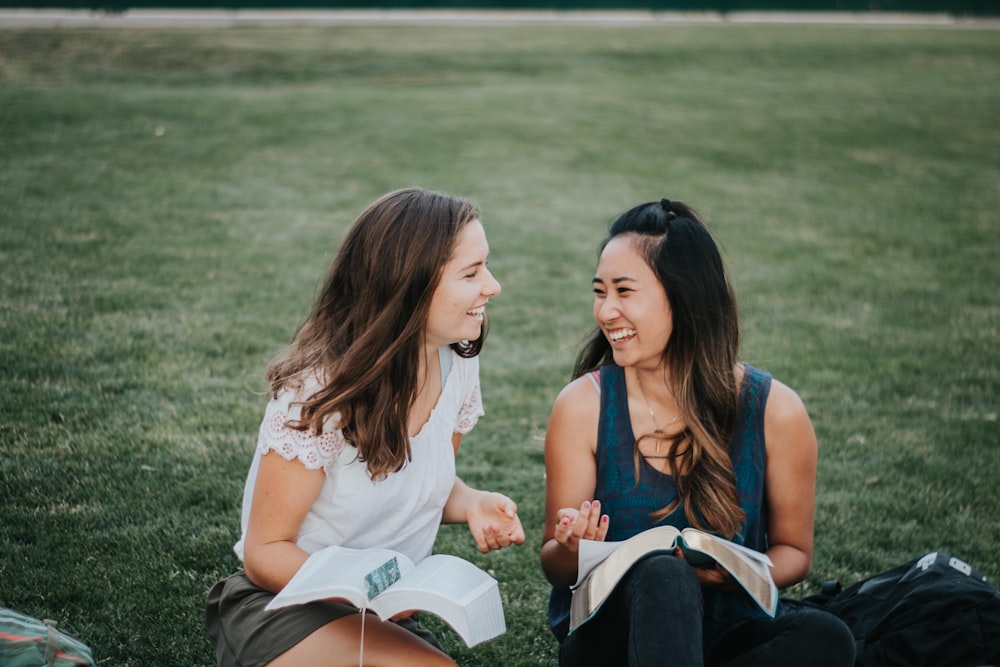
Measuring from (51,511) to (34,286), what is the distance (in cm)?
307

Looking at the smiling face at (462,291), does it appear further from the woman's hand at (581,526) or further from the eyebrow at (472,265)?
the woman's hand at (581,526)

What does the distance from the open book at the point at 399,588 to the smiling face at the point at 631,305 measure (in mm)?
860

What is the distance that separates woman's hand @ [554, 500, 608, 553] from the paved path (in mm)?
20016

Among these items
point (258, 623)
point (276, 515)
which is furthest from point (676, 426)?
point (258, 623)

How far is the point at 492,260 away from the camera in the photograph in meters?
7.89

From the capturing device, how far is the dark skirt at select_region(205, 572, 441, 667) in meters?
2.37

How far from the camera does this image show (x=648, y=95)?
16.2 metres

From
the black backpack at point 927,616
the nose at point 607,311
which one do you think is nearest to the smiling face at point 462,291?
the nose at point 607,311

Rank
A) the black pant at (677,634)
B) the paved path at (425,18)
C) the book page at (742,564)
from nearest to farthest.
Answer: the black pant at (677,634) < the book page at (742,564) < the paved path at (425,18)

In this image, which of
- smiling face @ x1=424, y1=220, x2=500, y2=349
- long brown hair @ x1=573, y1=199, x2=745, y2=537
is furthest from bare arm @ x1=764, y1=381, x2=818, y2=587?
smiling face @ x1=424, y1=220, x2=500, y2=349

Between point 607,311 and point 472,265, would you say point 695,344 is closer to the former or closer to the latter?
point 607,311

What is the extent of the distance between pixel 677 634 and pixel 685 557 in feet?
0.79

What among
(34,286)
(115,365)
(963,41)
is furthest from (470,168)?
(963,41)

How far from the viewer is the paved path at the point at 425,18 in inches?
828
